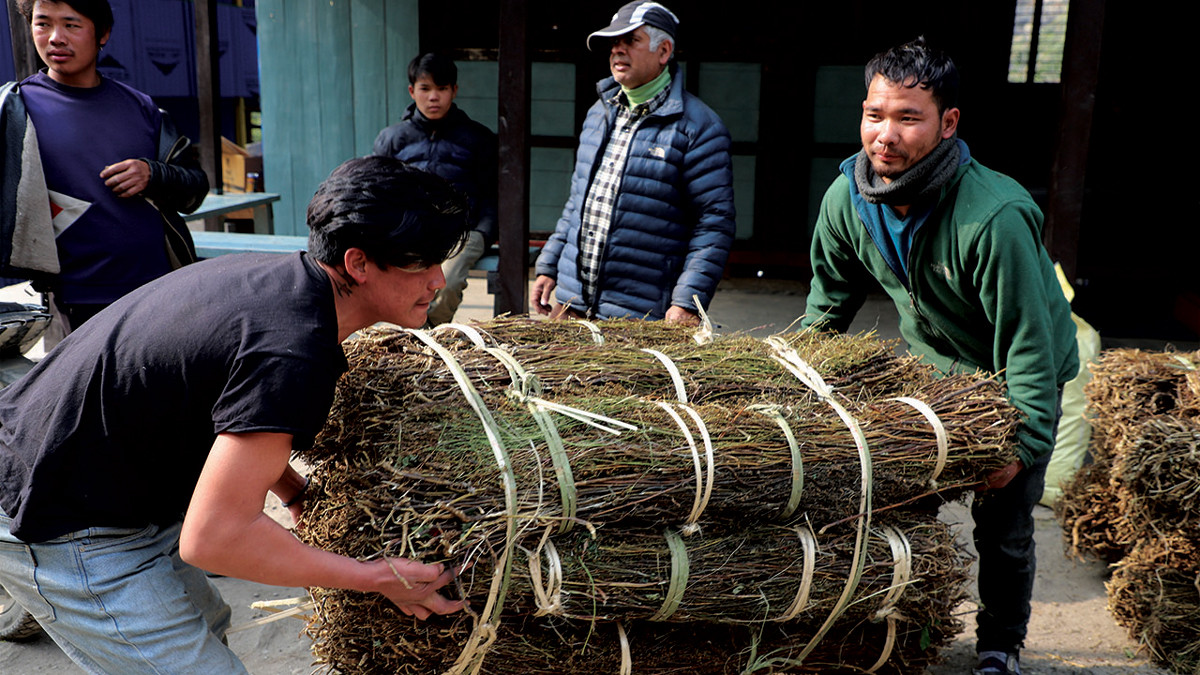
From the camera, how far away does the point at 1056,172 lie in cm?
480

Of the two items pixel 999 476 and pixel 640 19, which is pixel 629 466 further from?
pixel 640 19

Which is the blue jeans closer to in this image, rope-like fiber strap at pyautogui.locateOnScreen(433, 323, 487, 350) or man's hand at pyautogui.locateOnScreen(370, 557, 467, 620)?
man's hand at pyautogui.locateOnScreen(370, 557, 467, 620)

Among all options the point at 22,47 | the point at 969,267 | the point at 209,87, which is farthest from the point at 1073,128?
the point at 209,87

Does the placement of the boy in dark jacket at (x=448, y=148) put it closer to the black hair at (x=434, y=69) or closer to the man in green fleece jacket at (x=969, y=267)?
the black hair at (x=434, y=69)

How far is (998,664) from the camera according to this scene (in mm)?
3000

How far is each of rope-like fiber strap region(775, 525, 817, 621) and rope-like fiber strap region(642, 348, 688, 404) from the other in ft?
1.42

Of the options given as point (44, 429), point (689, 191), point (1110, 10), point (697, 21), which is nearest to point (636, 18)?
point (689, 191)

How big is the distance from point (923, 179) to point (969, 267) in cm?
27

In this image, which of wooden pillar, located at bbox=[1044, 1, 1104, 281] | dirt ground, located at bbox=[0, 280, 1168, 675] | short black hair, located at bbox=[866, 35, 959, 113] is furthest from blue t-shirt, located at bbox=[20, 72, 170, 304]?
wooden pillar, located at bbox=[1044, 1, 1104, 281]

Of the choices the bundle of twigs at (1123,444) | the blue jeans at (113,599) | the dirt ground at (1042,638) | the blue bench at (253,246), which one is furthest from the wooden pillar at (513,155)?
the blue jeans at (113,599)

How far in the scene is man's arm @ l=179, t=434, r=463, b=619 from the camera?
1.69 m

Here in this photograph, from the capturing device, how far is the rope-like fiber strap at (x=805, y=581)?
2.16 metres

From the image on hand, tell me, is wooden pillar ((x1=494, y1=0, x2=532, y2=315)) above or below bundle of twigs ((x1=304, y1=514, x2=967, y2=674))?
above

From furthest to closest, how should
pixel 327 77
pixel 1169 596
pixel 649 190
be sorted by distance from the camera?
pixel 327 77 → pixel 649 190 → pixel 1169 596
